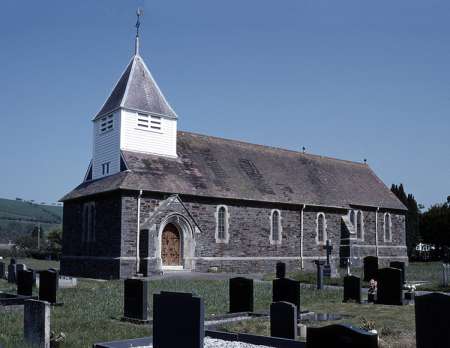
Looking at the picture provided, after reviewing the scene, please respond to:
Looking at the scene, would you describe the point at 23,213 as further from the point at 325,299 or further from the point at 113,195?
the point at 325,299

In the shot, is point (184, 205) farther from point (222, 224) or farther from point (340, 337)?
point (340, 337)

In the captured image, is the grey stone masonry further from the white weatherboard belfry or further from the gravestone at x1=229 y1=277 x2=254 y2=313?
the gravestone at x1=229 y1=277 x2=254 y2=313

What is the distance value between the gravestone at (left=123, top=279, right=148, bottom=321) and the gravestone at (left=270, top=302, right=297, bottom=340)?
3276mm

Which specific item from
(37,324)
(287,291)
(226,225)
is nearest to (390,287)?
(287,291)

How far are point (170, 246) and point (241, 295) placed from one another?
15.1 metres

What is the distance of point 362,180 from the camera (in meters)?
43.2

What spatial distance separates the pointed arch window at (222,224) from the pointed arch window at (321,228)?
736 centimetres

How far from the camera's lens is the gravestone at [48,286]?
15648 millimetres

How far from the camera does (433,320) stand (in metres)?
7.09

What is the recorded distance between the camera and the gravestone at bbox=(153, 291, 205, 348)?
8625 mm

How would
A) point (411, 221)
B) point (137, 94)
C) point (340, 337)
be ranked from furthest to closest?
1. point (411, 221)
2. point (137, 94)
3. point (340, 337)

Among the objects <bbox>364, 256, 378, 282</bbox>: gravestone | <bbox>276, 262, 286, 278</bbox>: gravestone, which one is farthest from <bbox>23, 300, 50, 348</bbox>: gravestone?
<bbox>364, 256, 378, 282</bbox>: gravestone

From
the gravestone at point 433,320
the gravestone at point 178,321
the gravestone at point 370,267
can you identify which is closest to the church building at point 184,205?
the gravestone at point 370,267

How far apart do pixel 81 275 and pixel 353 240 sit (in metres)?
17.1
